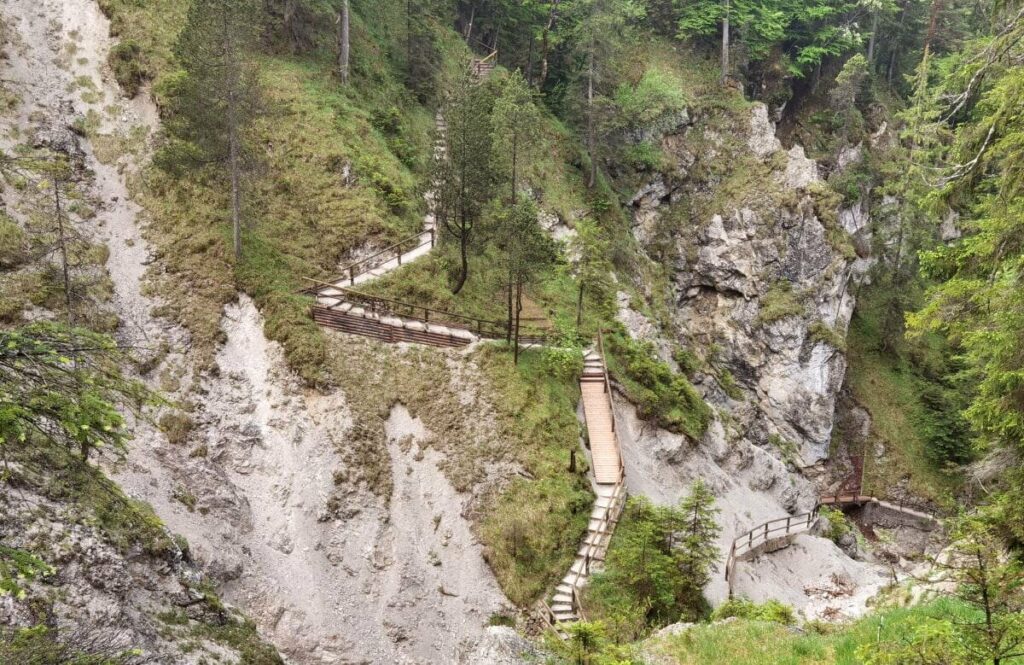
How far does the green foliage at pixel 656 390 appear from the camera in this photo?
28.7m

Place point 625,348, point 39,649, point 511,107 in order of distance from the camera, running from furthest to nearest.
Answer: point 625,348
point 511,107
point 39,649

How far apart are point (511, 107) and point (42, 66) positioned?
2299 cm

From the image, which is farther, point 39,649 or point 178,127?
point 178,127

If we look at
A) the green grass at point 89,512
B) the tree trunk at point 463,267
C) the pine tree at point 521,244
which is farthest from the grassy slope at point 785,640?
the tree trunk at point 463,267

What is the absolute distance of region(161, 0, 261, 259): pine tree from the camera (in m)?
24.3

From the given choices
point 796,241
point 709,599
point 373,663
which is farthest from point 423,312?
point 796,241

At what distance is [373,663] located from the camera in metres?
17.9

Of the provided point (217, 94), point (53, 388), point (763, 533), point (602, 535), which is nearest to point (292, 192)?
point (217, 94)

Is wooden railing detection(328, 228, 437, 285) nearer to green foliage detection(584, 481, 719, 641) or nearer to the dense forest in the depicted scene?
the dense forest

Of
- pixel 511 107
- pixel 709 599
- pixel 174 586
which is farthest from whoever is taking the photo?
pixel 511 107

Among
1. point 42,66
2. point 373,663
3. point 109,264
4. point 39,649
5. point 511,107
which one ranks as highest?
point 42,66

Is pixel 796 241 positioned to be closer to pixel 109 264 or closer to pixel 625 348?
pixel 625 348

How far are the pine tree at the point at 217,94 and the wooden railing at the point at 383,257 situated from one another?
4661 millimetres

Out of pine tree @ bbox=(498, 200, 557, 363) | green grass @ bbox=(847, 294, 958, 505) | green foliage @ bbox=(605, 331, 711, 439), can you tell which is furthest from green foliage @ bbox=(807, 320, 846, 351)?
pine tree @ bbox=(498, 200, 557, 363)
